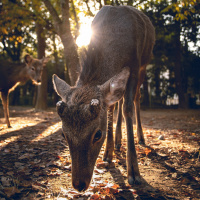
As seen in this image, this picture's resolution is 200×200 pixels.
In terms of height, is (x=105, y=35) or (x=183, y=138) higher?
(x=105, y=35)

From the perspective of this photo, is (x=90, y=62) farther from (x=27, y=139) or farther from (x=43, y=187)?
(x=27, y=139)

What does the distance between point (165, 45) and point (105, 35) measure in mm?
17911

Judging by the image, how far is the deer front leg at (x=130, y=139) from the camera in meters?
3.20

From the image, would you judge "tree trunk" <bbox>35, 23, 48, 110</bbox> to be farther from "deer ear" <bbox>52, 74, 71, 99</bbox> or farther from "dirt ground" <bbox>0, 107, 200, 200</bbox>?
"deer ear" <bbox>52, 74, 71, 99</bbox>

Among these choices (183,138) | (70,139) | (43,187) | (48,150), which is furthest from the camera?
(183,138)

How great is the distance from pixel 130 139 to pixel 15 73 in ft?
24.8

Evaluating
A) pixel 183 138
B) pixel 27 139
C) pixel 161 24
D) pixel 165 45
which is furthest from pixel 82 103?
pixel 165 45

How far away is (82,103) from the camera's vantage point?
8.55ft

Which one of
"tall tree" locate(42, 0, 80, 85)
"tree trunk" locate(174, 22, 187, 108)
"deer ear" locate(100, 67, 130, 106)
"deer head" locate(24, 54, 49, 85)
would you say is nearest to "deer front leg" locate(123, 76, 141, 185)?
"deer ear" locate(100, 67, 130, 106)

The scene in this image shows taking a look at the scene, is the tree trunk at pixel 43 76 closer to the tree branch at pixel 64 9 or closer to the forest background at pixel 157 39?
the forest background at pixel 157 39

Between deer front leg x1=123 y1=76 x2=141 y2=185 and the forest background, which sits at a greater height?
the forest background

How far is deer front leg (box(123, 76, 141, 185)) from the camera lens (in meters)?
3.20

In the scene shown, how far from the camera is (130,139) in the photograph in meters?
3.42

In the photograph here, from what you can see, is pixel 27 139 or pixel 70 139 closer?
pixel 70 139
